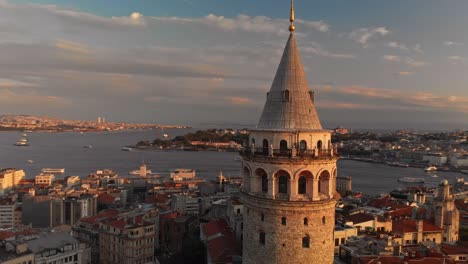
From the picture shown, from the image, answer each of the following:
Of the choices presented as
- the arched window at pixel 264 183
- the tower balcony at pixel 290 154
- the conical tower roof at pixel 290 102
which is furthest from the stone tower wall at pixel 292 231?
the conical tower roof at pixel 290 102

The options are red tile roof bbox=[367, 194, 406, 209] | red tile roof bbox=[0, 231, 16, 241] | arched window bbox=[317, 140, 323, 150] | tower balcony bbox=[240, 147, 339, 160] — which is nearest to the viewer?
tower balcony bbox=[240, 147, 339, 160]

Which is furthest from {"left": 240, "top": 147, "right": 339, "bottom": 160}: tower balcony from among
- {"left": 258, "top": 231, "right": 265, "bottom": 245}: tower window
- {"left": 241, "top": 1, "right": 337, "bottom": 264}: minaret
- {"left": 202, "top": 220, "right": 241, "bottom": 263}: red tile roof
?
{"left": 202, "top": 220, "right": 241, "bottom": 263}: red tile roof

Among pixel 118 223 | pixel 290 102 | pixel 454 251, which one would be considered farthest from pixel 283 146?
pixel 118 223

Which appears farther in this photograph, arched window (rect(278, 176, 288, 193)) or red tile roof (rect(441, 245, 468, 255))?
red tile roof (rect(441, 245, 468, 255))

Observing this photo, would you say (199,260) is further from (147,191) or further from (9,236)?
(147,191)

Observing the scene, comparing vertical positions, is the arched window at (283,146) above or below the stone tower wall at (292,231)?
above

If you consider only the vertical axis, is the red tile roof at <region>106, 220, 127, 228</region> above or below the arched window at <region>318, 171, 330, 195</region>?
below

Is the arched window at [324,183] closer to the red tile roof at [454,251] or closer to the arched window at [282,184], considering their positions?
the arched window at [282,184]

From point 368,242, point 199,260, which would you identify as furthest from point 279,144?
point 199,260

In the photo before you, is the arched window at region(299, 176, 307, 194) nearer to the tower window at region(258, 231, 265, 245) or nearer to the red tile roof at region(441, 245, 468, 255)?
the tower window at region(258, 231, 265, 245)
